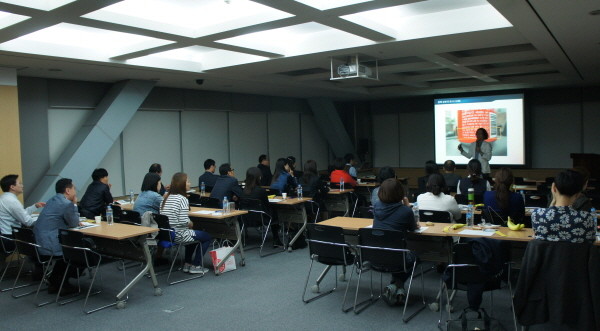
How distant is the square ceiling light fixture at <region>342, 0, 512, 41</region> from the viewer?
5641 mm

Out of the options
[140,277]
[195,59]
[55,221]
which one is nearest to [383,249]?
[140,277]

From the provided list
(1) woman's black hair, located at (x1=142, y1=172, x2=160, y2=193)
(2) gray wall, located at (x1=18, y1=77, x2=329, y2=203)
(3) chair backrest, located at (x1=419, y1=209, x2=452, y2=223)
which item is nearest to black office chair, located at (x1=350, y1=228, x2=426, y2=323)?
(3) chair backrest, located at (x1=419, y1=209, x2=452, y2=223)

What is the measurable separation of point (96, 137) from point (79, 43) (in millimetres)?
2060

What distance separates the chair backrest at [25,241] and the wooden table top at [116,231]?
20.3 inches

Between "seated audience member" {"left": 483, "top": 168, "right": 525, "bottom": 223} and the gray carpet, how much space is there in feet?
2.73

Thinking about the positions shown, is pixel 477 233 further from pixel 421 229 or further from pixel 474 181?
pixel 474 181

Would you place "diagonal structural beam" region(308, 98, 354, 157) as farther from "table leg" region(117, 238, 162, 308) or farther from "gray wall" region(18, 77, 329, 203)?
"table leg" region(117, 238, 162, 308)

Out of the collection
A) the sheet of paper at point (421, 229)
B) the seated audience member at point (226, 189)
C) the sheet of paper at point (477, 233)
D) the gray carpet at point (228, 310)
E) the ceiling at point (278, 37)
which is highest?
the ceiling at point (278, 37)

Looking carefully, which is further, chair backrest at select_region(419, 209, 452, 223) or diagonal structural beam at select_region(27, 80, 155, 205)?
diagonal structural beam at select_region(27, 80, 155, 205)

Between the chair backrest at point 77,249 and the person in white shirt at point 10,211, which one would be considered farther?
the person in white shirt at point 10,211

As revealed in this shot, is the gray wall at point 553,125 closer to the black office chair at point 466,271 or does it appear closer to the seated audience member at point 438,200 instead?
the seated audience member at point 438,200

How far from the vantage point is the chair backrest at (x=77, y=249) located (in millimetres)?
4820

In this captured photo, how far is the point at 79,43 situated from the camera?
6914 millimetres

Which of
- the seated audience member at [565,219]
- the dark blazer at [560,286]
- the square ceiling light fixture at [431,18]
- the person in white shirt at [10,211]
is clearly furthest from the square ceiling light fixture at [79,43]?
the dark blazer at [560,286]
